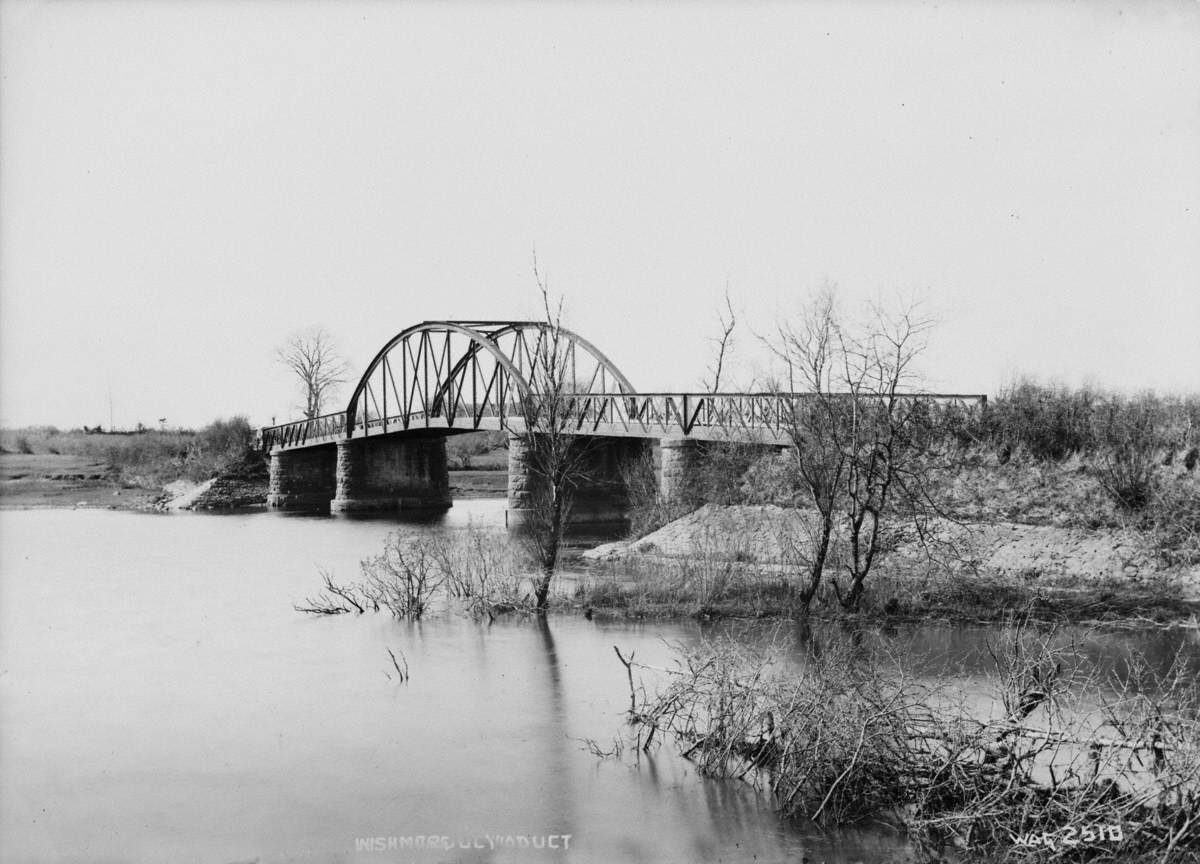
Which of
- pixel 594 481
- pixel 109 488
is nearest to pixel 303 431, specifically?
pixel 109 488

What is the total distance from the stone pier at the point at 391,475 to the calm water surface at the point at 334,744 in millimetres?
37768

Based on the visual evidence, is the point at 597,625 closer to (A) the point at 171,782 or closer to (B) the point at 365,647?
(B) the point at 365,647

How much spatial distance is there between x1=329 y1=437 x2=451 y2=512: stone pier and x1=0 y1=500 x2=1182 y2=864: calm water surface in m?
37.8

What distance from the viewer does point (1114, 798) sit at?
28.7ft

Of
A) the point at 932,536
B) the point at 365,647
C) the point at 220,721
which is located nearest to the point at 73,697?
the point at 220,721

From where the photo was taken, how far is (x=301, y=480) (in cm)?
6662

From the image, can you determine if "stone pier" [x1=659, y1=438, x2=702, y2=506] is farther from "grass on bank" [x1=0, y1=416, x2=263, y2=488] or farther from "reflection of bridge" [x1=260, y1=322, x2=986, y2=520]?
"grass on bank" [x1=0, y1=416, x2=263, y2=488]

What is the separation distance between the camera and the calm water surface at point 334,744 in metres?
9.43

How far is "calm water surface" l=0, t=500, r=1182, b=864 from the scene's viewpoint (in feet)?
30.9

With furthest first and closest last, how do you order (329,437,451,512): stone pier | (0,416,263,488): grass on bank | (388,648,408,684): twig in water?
(0,416,263,488): grass on bank
(329,437,451,512): stone pier
(388,648,408,684): twig in water

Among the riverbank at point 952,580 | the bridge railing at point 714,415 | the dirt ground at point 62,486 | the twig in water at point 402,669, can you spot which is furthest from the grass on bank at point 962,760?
the dirt ground at point 62,486

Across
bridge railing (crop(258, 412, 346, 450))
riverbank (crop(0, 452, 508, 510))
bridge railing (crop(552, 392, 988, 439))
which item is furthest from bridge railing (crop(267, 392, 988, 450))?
riverbank (crop(0, 452, 508, 510))

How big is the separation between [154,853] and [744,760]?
5577mm

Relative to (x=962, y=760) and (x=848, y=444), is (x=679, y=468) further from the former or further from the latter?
(x=962, y=760)
